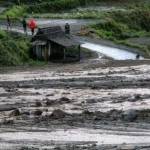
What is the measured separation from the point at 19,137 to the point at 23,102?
6.20m

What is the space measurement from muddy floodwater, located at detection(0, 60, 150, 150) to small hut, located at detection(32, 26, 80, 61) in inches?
144

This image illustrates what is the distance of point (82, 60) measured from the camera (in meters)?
41.9

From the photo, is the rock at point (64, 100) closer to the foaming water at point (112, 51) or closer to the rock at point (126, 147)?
the rock at point (126, 147)

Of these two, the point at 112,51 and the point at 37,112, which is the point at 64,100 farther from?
the point at 112,51

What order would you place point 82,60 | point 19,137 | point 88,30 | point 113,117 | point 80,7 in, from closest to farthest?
point 19,137 < point 113,117 < point 82,60 < point 88,30 < point 80,7

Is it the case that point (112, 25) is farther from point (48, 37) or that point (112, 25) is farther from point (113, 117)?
point (113, 117)

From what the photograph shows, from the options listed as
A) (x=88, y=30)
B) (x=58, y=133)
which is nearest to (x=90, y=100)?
(x=58, y=133)

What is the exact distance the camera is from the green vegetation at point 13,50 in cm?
3946

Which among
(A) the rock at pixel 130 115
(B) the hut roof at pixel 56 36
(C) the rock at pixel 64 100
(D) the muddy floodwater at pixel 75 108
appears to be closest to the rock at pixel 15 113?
(D) the muddy floodwater at pixel 75 108

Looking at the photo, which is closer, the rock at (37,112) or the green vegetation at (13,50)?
the rock at (37,112)

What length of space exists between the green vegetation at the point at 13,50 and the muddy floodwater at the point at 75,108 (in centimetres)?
176

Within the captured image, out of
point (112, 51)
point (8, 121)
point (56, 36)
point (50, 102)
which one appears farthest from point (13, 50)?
point (8, 121)

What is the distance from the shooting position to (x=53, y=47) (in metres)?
42.4

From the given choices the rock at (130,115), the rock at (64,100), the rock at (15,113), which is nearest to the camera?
the rock at (130,115)
